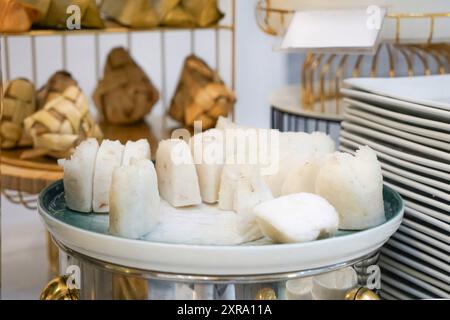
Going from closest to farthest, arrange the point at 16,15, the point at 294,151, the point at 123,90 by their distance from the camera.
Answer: the point at 294,151 → the point at 16,15 → the point at 123,90

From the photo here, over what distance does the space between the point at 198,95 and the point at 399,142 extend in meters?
0.67

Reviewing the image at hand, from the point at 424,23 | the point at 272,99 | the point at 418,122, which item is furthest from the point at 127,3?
the point at 418,122

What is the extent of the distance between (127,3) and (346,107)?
483 millimetres

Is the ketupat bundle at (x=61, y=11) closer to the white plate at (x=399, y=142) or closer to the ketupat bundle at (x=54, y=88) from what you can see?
the white plate at (x=399, y=142)

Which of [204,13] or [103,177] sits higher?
[204,13]

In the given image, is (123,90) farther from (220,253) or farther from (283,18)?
(220,253)

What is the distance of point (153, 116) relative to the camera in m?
1.23

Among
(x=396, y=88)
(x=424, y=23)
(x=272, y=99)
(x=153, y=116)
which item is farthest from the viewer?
(x=153, y=116)

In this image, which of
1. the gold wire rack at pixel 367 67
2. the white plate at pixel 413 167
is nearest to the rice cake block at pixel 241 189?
the white plate at pixel 413 167

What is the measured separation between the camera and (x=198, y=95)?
1.15m

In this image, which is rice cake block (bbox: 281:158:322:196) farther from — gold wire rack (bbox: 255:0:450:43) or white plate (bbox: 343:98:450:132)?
gold wire rack (bbox: 255:0:450:43)

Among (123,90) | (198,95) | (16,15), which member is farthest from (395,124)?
(123,90)

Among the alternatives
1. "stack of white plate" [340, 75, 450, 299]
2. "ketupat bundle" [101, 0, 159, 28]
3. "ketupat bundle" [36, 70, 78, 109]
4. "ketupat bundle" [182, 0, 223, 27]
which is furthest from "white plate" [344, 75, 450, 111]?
"ketupat bundle" [36, 70, 78, 109]
